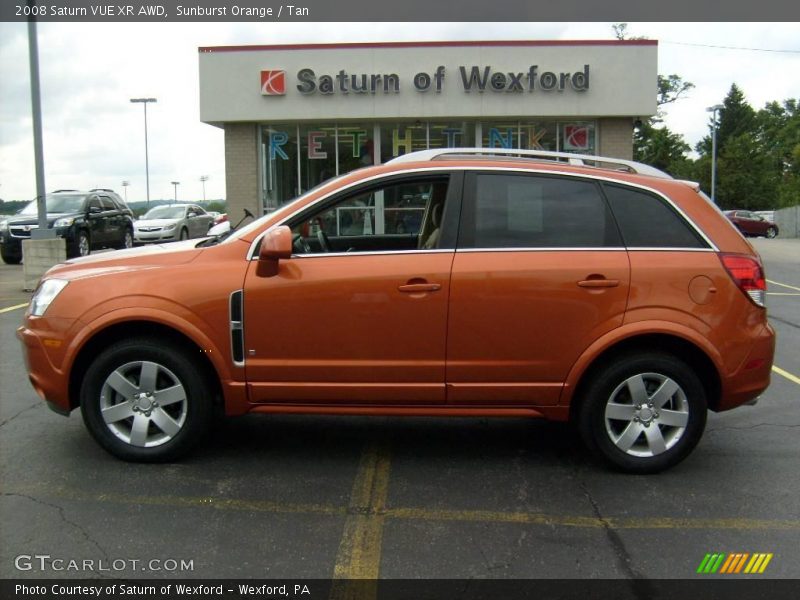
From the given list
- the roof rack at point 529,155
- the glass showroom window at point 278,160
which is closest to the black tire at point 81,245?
the glass showroom window at point 278,160

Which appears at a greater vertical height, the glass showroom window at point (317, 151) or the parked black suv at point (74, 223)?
the glass showroom window at point (317, 151)

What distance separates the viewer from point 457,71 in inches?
683

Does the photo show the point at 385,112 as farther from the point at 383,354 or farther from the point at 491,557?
the point at 491,557

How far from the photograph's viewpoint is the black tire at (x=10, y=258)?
18.8 metres

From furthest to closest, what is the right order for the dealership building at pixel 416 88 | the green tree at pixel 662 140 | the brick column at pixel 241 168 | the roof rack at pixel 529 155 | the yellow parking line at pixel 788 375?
1. the green tree at pixel 662 140
2. the brick column at pixel 241 168
3. the dealership building at pixel 416 88
4. the yellow parking line at pixel 788 375
5. the roof rack at pixel 529 155

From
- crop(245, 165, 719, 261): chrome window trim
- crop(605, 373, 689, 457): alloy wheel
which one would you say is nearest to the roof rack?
crop(245, 165, 719, 261): chrome window trim

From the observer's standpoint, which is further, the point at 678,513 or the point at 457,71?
the point at 457,71

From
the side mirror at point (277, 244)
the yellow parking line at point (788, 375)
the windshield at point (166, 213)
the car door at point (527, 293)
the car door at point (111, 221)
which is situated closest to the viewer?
the side mirror at point (277, 244)

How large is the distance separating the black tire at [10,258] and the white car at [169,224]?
4.23 m

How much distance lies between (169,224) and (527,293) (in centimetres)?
2181

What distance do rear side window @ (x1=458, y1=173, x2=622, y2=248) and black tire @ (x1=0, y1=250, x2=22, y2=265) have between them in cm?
1767

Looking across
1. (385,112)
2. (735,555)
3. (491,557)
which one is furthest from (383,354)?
(385,112)
